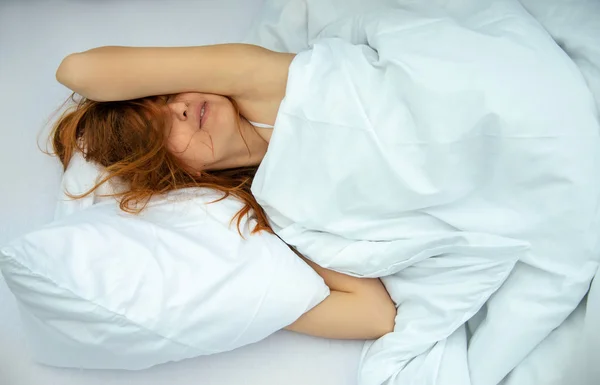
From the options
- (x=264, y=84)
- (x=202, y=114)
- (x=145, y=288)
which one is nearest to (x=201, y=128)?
(x=202, y=114)

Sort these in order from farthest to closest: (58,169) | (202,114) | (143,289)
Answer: (58,169) → (202,114) → (143,289)

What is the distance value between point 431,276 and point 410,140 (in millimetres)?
230

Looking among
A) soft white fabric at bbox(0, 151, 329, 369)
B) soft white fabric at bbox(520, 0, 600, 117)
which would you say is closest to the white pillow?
soft white fabric at bbox(0, 151, 329, 369)

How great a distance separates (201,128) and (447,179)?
16.0 inches

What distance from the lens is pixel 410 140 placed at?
90cm

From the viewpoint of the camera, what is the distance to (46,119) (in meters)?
1.16

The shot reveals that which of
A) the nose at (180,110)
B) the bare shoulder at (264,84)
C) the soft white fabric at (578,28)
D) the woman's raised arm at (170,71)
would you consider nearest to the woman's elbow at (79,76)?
the woman's raised arm at (170,71)

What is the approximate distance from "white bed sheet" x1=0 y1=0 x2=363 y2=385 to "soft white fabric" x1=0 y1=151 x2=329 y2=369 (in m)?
0.06

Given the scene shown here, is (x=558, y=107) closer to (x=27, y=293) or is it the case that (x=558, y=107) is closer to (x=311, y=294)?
(x=311, y=294)

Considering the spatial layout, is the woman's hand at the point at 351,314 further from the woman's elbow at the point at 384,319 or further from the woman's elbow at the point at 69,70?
the woman's elbow at the point at 69,70

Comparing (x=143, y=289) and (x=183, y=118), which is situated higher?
(x=183, y=118)

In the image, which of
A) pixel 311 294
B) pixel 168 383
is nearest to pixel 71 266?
pixel 168 383

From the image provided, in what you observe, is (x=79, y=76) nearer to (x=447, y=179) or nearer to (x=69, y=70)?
(x=69, y=70)

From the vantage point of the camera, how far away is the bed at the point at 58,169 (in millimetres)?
886
